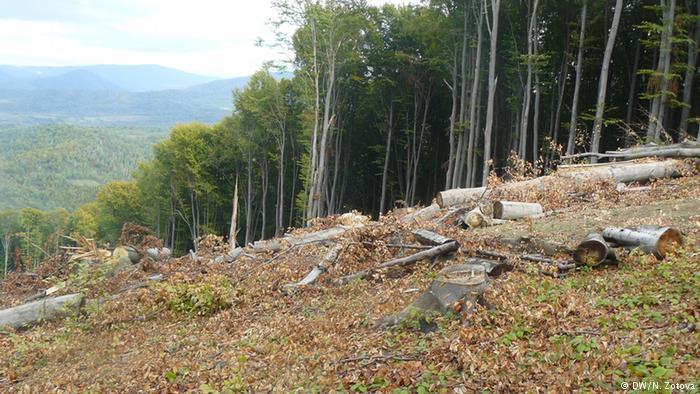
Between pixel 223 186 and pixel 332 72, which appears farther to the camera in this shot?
pixel 223 186

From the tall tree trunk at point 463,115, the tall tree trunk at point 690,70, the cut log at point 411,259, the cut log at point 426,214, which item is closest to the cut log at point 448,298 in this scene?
the cut log at point 411,259

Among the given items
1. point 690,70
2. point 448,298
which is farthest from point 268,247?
point 690,70

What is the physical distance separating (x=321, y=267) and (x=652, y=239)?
5310 millimetres

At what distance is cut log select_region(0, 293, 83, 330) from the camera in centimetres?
938

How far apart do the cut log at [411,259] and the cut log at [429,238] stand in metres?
0.13

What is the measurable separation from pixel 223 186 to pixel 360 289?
37.4m

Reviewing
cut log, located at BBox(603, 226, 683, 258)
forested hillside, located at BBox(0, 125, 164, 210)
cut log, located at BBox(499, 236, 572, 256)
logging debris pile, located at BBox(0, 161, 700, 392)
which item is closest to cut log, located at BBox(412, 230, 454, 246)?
logging debris pile, located at BBox(0, 161, 700, 392)

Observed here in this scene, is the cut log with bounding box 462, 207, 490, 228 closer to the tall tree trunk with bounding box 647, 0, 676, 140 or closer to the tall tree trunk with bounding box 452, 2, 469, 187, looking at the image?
the tall tree trunk with bounding box 647, 0, 676, 140

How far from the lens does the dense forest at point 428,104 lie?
2174 centimetres

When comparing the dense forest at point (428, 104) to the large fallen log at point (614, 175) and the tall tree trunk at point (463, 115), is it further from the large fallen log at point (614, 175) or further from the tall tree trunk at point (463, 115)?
the large fallen log at point (614, 175)

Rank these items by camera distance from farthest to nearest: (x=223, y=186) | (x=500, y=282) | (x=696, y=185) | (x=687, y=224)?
(x=223, y=186) < (x=696, y=185) < (x=687, y=224) < (x=500, y=282)

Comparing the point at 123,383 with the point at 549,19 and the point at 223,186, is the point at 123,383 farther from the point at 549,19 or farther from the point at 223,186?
the point at 223,186

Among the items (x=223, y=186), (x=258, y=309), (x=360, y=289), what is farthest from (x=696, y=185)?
(x=223, y=186)

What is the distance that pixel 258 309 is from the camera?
319 inches
